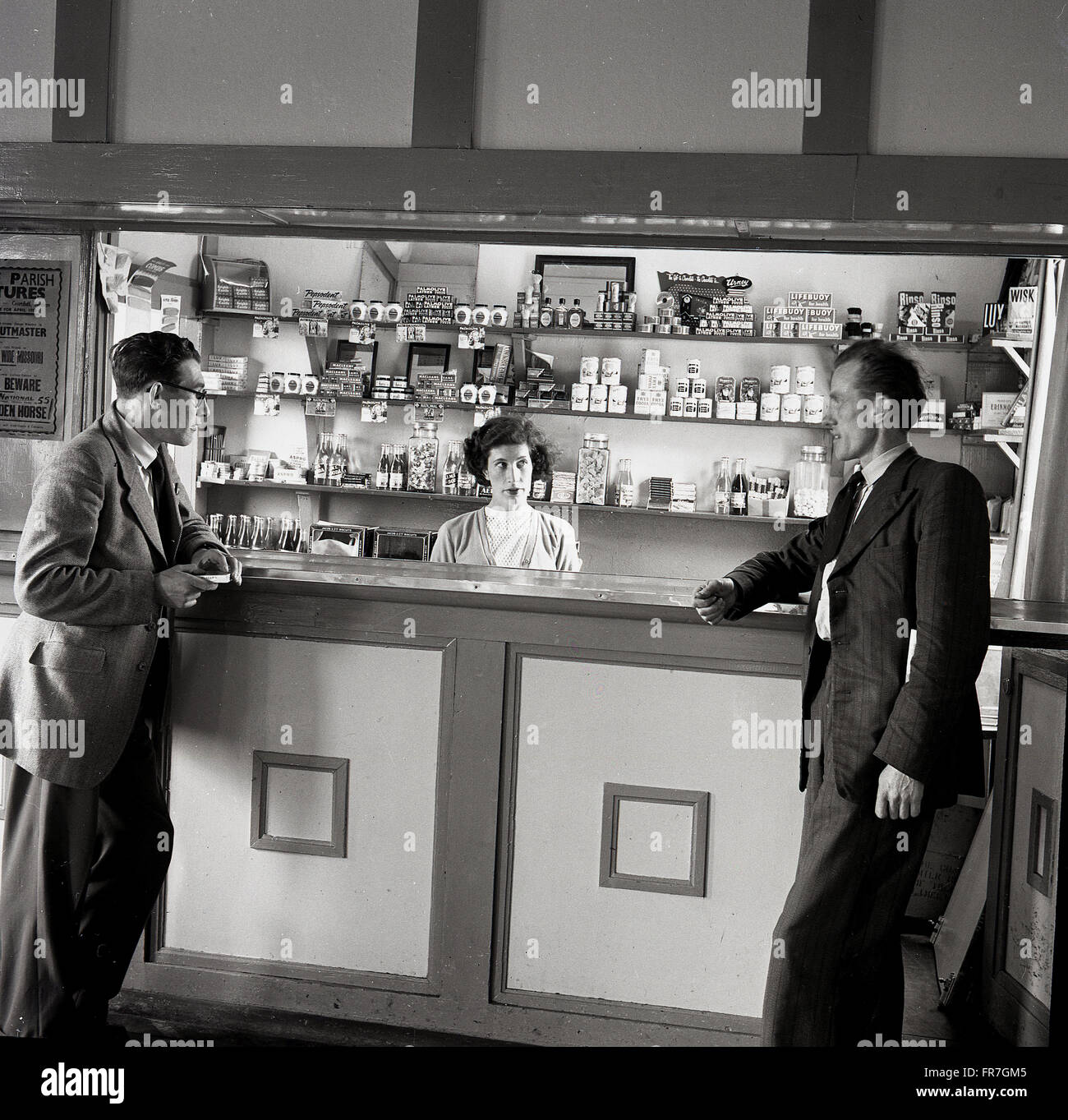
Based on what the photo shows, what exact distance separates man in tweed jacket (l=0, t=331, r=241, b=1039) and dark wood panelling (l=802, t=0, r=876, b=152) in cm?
150

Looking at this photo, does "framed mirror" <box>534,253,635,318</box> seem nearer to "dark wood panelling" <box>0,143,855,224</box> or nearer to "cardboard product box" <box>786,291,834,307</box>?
"cardboard product box" <box>786,291,834,307</box>

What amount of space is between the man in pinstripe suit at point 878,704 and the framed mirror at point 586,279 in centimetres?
330

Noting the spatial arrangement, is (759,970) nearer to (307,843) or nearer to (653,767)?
(653,767)

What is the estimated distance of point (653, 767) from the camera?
2549mm

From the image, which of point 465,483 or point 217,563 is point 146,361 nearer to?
point 217,563

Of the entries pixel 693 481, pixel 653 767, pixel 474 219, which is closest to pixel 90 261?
pixel 474 219

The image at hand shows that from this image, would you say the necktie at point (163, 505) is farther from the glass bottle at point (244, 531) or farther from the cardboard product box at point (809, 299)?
the cardboard product box at point (809, 299)

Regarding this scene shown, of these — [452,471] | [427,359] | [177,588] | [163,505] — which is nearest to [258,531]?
[452,471]

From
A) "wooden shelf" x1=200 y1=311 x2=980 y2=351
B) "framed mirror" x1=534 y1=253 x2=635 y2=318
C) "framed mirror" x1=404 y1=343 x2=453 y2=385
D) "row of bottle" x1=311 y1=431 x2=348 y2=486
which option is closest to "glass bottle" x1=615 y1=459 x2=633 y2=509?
"wooden shelf" x1=200 y1=311 x2=980 y2=351

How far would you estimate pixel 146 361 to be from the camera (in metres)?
2.40

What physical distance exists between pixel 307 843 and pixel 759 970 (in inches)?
43.9

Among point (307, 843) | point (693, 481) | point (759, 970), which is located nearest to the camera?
point (759, 970)

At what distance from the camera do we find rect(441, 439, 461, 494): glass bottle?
5.45 meters

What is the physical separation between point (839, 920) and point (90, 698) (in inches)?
62.7
